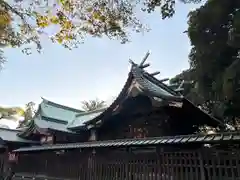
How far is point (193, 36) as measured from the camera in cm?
1383

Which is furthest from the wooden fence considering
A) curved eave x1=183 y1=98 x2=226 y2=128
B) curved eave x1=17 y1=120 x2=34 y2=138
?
curved eave x1=17 y1=120 x2=34 y2=138

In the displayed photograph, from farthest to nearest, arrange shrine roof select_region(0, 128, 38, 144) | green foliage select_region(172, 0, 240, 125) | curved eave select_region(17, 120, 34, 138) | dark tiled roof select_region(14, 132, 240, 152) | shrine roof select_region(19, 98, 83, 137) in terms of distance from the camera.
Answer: shrine roof select_region(19, 98, 83, 137)
curved eave select_region(17, 120, 34, 138)
shrine roof select_region(0, 128, 38, 144)
green foliage select_region(172, 0, 240, 125)
dark tiled roof select_region(14, 132, 240, 152)

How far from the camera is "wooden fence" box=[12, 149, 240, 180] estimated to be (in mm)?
6723

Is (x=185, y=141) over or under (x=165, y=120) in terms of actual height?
under

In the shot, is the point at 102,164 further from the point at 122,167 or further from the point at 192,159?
the point at 192,159

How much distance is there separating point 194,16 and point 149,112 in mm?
6309

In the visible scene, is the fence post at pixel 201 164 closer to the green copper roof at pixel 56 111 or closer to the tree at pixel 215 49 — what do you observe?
the tree at pixel 215 49

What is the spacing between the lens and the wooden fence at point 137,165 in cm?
672

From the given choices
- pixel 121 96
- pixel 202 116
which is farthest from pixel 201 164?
pixel 121 96

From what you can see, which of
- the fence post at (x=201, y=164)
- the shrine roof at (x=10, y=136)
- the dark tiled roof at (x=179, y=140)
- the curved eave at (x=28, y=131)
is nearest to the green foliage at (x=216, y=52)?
the dark tiled roof at (x=179, y=140)

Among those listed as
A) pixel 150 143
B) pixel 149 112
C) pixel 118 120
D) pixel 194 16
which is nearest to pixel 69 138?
pixel 118 120

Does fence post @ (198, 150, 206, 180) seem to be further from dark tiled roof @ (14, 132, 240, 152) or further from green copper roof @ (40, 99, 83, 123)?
green copper roof @ (40, 99, 83, 123)

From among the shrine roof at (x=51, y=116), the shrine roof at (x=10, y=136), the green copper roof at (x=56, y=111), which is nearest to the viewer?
the shrine roof at (x=10, y=136)

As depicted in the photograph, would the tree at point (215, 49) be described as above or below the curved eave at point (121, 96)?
above
